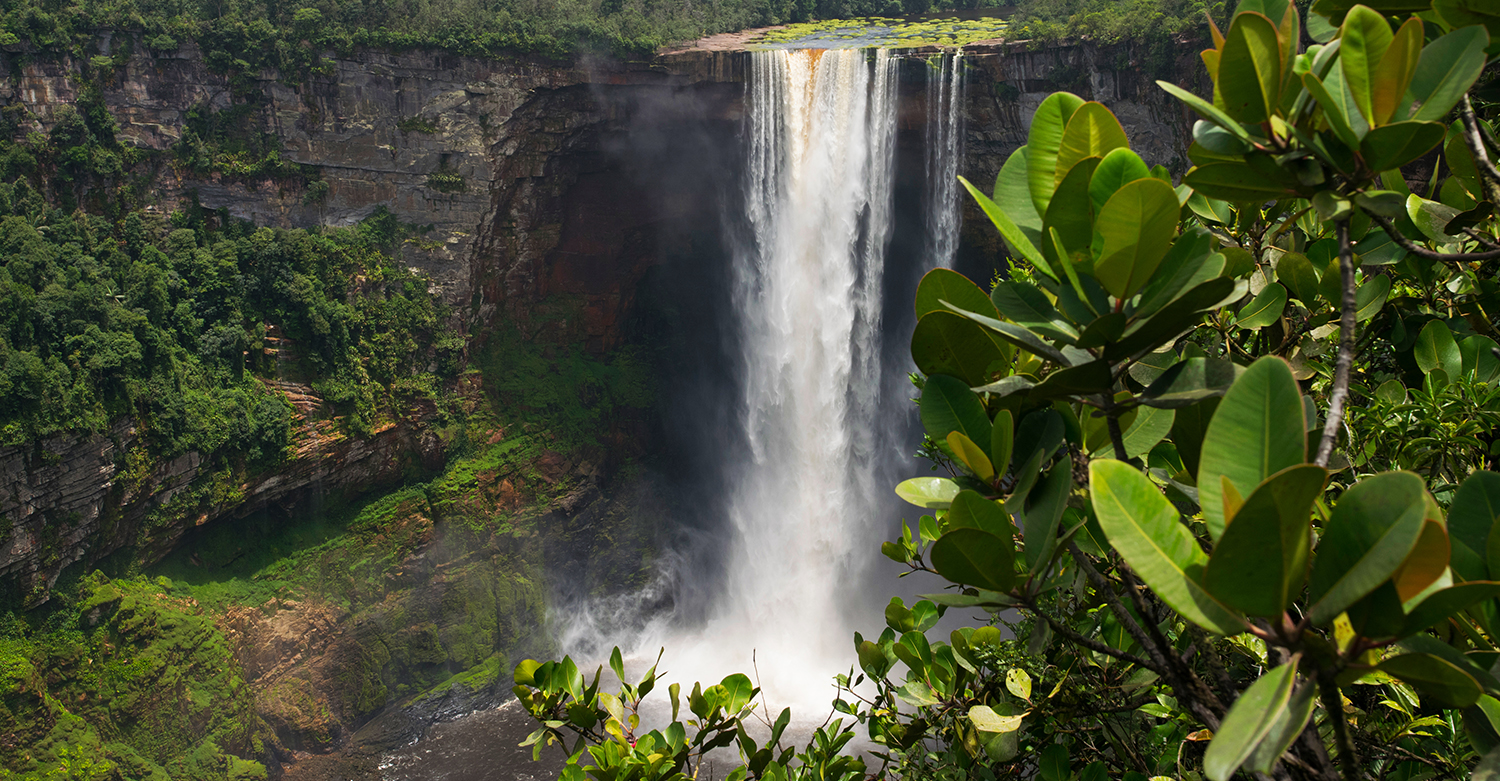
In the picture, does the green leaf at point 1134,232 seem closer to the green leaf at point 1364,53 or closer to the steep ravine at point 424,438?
the green leaf at point 1364,53

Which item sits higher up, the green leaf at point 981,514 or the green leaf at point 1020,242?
the green leaf at point 1020,242

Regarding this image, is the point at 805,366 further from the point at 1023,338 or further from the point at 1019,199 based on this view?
the point at 1023,338

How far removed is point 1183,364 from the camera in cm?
110

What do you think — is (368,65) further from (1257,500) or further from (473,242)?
(1257,500)

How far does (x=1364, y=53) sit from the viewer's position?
1.04 metres

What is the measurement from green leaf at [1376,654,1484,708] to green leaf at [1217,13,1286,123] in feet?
2.14

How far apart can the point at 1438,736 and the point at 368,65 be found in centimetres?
1810

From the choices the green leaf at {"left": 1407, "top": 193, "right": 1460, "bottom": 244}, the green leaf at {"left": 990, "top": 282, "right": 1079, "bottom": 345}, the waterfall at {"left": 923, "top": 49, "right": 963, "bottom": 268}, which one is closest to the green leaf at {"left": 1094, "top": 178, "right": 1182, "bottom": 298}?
the green leaf at {"left": 990, "top": 282, "right": 1079, "bottom": 345}

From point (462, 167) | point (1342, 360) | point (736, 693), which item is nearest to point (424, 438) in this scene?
point (462, 167)

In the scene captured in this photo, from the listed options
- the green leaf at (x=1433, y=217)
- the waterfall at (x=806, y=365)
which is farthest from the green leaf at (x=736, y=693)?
the waterfall at (x=806, y=365)

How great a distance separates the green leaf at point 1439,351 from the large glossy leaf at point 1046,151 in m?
1.12

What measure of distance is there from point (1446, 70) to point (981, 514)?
82 centimetres

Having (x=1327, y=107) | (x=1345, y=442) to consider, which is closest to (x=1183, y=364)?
(x=1327, y=107)

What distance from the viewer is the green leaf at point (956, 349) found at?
3.95 ft
